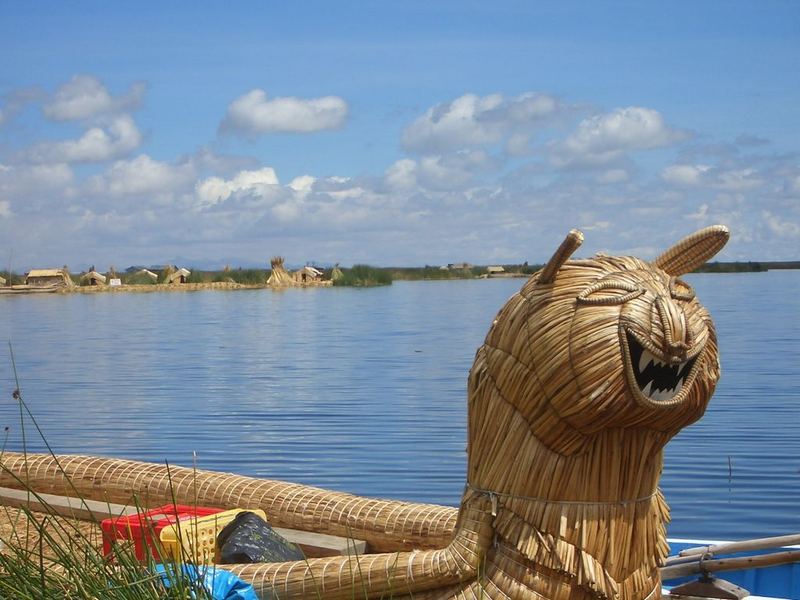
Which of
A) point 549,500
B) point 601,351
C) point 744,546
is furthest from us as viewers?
point 744,546

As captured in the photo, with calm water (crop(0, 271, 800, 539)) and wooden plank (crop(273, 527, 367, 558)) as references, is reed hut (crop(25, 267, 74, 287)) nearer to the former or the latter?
calm water (crop(0, 271, 800, 539))

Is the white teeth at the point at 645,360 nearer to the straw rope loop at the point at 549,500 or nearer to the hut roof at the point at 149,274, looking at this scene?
the straw rope loop at the point at 549,500

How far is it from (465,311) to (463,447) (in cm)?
3346

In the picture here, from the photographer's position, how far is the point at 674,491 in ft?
34.7

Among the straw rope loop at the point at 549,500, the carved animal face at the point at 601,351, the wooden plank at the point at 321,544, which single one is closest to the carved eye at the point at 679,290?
the carved animal face at the point at 601,351

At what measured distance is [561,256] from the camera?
320 cm

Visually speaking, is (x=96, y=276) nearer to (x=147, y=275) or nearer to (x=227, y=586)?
(x=147, y=275)

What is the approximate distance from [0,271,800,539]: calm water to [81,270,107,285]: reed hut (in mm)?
41373

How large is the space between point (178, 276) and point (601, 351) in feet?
252

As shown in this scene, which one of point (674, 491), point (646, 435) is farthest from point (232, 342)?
point (646, 435)

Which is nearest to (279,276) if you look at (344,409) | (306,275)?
(306,275)

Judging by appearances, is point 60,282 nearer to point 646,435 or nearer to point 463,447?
point 463,447

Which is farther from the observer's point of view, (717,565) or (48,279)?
(48,279)

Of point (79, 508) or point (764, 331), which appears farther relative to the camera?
point (764, 331)
